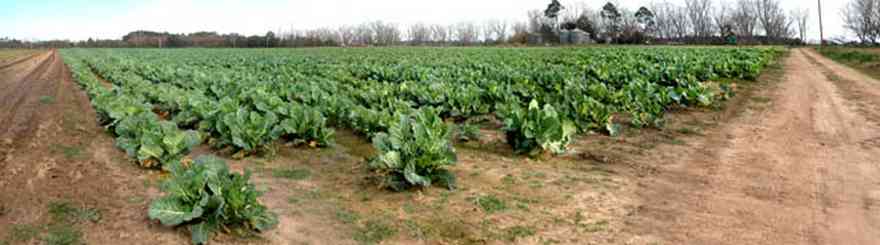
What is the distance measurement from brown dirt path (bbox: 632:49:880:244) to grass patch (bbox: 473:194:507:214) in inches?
39.4

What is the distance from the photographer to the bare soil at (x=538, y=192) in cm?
395

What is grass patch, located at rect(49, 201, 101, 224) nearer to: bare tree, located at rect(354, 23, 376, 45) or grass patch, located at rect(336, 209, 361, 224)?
grass patch, located at rect(336, 209, 361, 224)

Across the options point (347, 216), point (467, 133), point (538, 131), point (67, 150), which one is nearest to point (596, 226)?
point (347, 216)

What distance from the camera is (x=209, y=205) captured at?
3.79 metres

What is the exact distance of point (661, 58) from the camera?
24531 mm

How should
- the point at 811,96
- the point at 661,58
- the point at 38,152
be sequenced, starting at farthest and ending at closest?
the point at 661,58
the point at 811,96
the point at 38,152

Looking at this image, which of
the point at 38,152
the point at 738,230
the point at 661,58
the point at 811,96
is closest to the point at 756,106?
the point at 811,96

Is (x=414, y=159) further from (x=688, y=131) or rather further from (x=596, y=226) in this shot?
(x=688, y=131)

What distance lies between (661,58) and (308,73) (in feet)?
47.9

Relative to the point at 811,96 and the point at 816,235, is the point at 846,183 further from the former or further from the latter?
the point at 811,96

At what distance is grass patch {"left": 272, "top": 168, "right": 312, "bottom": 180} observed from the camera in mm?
5657

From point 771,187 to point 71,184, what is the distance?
6105 millimetres

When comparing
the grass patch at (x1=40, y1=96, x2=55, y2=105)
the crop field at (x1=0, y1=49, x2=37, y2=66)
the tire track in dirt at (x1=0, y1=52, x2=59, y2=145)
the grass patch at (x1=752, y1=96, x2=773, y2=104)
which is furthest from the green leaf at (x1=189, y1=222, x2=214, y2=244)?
the crop field at (x1=0, y1=49, x2=37, y2=66)

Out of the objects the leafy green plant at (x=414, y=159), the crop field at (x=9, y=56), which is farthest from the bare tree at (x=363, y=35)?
the leafy green plant at (x=414, y=159)
